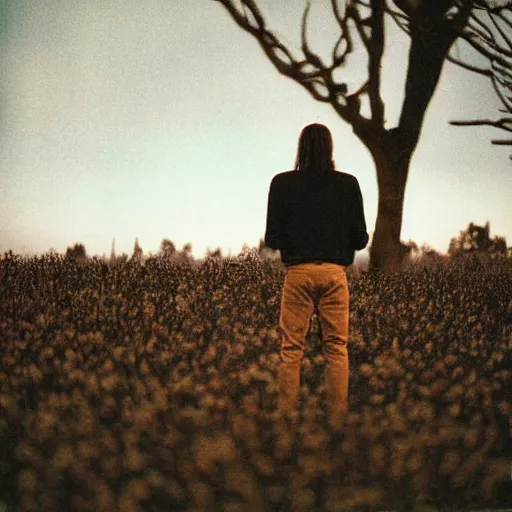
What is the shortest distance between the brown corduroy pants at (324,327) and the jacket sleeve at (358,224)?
0.20 meters

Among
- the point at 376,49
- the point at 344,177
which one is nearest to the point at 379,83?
the point at 376,49

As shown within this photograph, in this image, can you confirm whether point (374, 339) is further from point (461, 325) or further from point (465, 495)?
point (465, 495)

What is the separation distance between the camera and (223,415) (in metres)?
4.27

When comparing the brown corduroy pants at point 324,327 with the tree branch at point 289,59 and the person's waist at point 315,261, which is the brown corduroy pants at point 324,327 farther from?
the tree branch at point 289,59

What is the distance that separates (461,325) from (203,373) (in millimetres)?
3027

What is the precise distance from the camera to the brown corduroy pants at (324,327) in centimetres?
452

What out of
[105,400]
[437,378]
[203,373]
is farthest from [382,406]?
[105,400]

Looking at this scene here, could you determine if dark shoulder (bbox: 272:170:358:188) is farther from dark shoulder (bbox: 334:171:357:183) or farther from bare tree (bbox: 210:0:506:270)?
bare tree (bbox: 210:0:506:270)

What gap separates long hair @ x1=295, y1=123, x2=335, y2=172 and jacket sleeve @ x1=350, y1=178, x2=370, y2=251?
0.75 ft

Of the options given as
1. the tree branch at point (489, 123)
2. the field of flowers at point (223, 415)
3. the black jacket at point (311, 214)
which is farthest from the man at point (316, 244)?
the tree branch at point (489, 123)

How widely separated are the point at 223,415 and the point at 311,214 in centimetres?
127

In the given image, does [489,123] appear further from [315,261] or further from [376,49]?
[315,261]

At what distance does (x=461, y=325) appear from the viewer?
738cm

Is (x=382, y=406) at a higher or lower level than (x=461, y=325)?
lower
